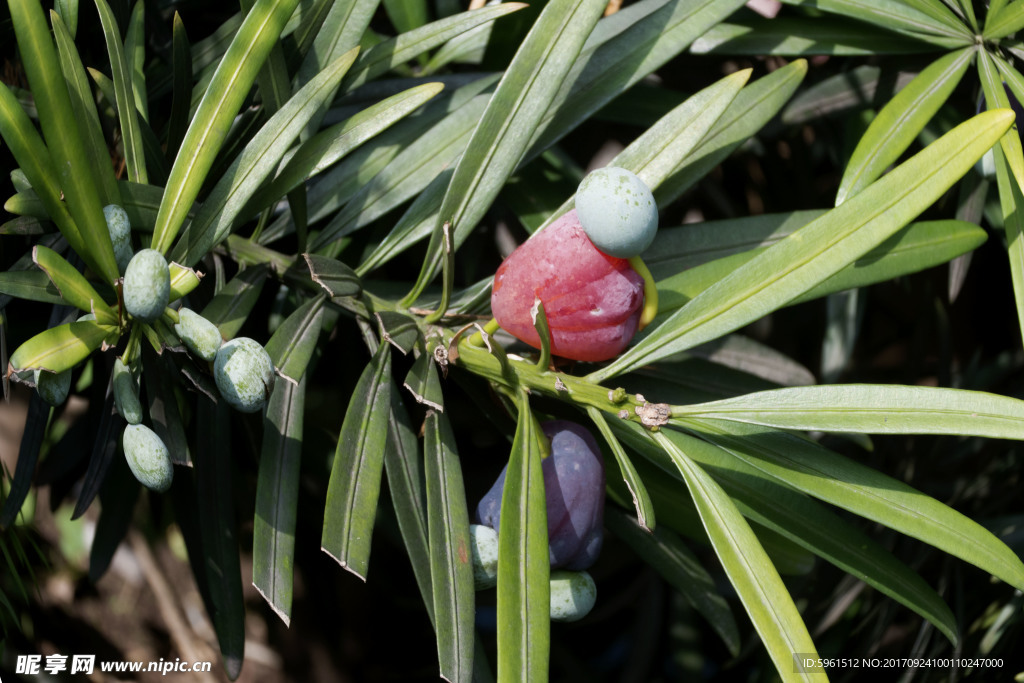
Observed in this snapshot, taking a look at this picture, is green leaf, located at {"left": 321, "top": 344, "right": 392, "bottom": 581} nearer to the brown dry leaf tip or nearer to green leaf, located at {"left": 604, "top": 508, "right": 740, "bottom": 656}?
the brown dry leaf tip

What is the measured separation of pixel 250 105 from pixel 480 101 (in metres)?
0.22

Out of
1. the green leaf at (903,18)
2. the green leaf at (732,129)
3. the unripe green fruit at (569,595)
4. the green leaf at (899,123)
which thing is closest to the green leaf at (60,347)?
the unripe green fruit at (569,595)

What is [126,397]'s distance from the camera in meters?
0.47

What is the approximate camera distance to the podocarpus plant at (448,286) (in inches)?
19.1

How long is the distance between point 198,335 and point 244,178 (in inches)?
6.4

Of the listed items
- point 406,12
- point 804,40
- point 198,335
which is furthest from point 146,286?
point 804,40

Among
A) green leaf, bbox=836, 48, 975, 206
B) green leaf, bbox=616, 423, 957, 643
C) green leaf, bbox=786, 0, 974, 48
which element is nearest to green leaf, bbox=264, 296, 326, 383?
green leaf, bbox=616, 423, 957, 643

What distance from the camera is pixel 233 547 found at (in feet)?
2.63

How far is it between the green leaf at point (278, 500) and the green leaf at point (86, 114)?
199 millimetres

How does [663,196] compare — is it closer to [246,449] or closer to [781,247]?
[781,247]

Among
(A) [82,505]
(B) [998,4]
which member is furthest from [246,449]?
(B) [998,4]

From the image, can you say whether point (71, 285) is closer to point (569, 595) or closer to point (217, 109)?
point (217, 109)

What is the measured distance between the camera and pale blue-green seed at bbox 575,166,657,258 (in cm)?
48

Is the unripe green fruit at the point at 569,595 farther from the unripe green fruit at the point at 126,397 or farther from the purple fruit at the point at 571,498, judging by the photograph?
the unripe green fruit at the point at 126,397
